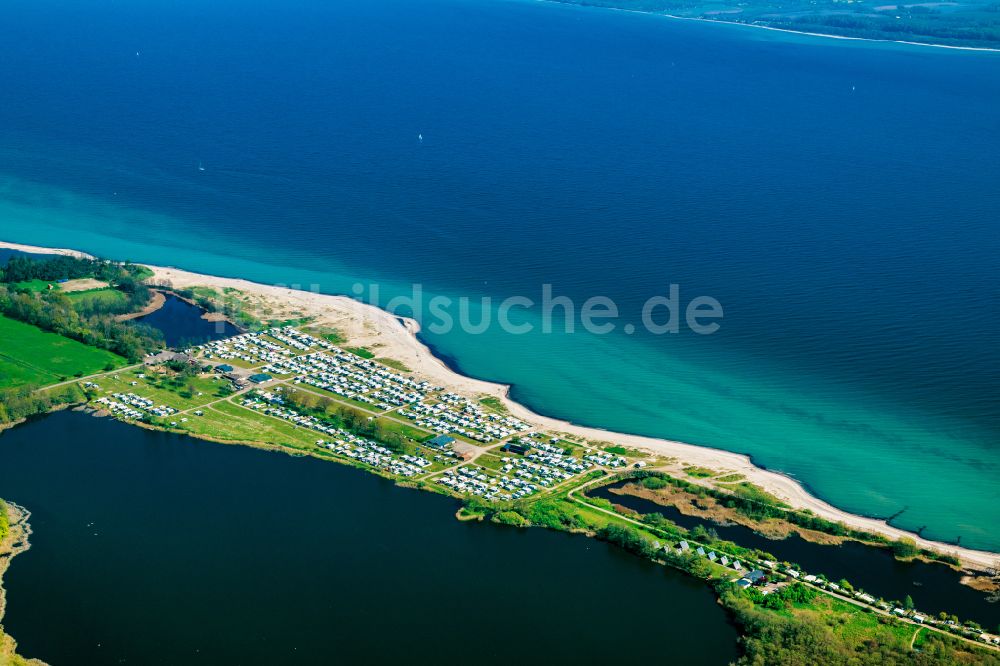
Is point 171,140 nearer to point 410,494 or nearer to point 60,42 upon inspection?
point 60,42

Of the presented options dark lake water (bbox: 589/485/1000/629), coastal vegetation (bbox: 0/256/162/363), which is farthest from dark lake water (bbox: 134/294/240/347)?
dark lake water (bbox: 589/485/1000/629)

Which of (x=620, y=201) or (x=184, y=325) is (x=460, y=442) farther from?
(x=620, y=201)

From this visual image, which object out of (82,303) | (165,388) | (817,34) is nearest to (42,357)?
(82,303)

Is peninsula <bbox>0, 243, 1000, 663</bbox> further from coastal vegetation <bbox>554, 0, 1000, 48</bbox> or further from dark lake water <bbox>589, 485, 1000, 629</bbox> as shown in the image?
→ coastal vegetation <bbox>554, 0, 1000, 48</bbox>

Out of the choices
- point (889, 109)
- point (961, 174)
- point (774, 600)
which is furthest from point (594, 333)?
point (889, 109)

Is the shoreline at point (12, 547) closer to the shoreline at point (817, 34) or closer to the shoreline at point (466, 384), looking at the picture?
the shoreline at point (466, 384)

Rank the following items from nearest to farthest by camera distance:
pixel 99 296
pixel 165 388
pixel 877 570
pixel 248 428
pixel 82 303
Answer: pixel 877 570
pixel 248 428
pixel 165 388
pixel 82 303
pixel 99 296

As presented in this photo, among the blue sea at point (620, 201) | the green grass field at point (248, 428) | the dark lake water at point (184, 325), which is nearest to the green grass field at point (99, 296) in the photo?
the dark lake water at point (184, 325)
